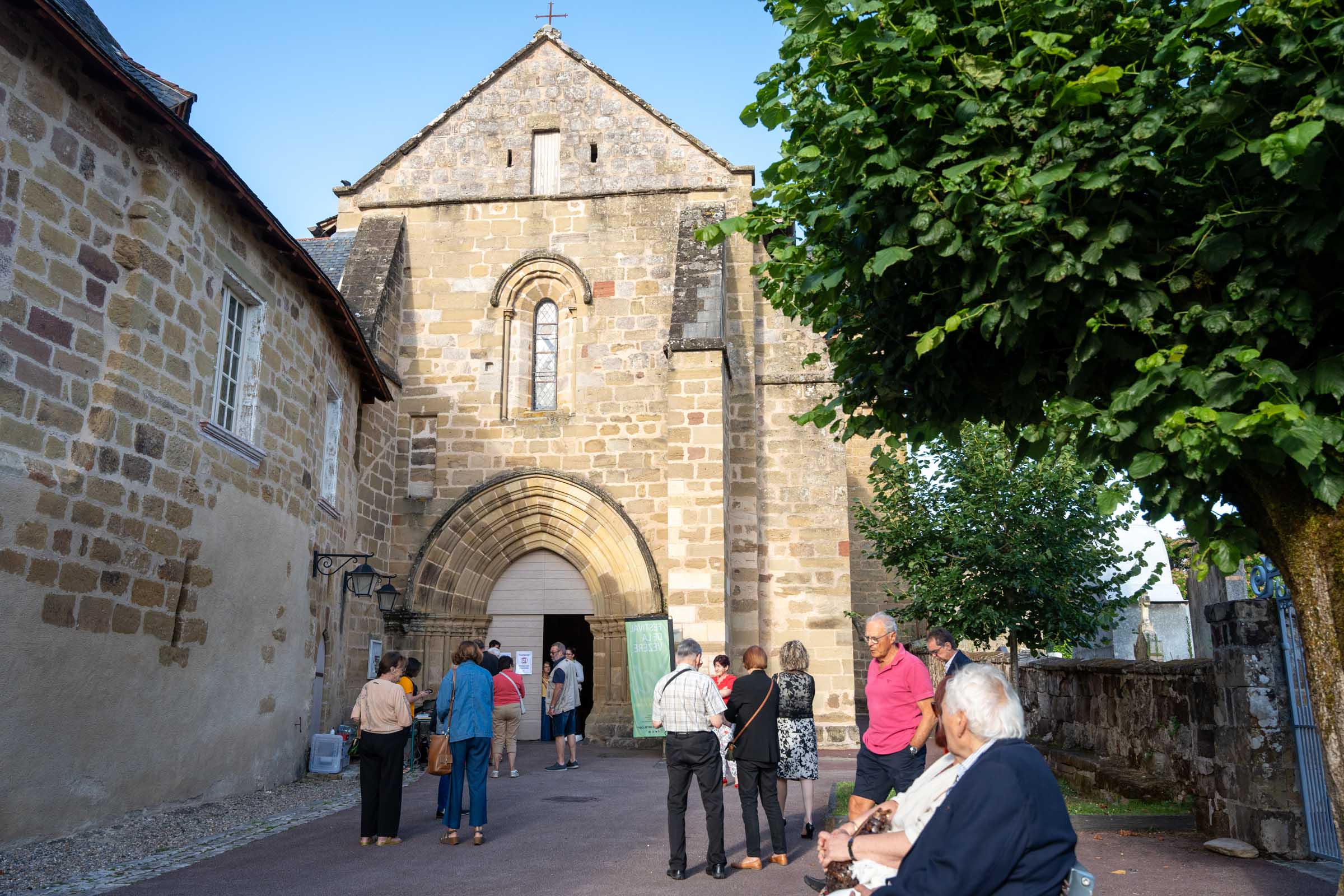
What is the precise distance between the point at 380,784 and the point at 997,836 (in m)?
6.07

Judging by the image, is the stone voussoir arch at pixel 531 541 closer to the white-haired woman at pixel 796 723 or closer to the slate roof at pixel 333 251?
the slate roof at pixel 333 251

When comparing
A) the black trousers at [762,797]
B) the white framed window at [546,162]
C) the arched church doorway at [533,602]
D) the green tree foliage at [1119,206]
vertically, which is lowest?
the black trousers at [762,797]

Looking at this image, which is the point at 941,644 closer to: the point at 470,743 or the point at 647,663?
the point at 470,743

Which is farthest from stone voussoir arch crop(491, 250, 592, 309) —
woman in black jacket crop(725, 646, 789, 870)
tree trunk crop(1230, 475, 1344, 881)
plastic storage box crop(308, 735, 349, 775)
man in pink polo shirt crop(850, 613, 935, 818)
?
tree trunk crop(1230, 475, 1344, 881)

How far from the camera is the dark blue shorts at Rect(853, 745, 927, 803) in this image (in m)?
6.04

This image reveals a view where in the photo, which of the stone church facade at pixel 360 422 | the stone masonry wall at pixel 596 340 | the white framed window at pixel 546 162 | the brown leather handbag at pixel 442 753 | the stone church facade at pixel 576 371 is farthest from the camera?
the white framed window at pixel 546 162

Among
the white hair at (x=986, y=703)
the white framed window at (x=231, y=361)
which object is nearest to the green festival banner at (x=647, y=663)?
the white framed window at (x=231, y=361)

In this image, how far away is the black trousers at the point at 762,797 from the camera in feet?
22.7

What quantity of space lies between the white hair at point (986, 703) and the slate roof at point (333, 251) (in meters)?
14.3

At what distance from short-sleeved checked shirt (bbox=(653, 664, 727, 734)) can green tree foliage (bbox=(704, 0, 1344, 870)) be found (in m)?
2.81

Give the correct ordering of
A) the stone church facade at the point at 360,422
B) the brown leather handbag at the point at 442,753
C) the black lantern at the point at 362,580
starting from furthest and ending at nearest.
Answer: the black lantern at the point at 362,580 < the brown leather handbag at the point at 442,753 < the stone church facade at the point at 360,422

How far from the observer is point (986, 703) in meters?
2.85

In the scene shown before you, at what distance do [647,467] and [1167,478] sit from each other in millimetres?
10933

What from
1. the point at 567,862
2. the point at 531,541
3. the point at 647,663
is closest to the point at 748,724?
the point at 567,862
